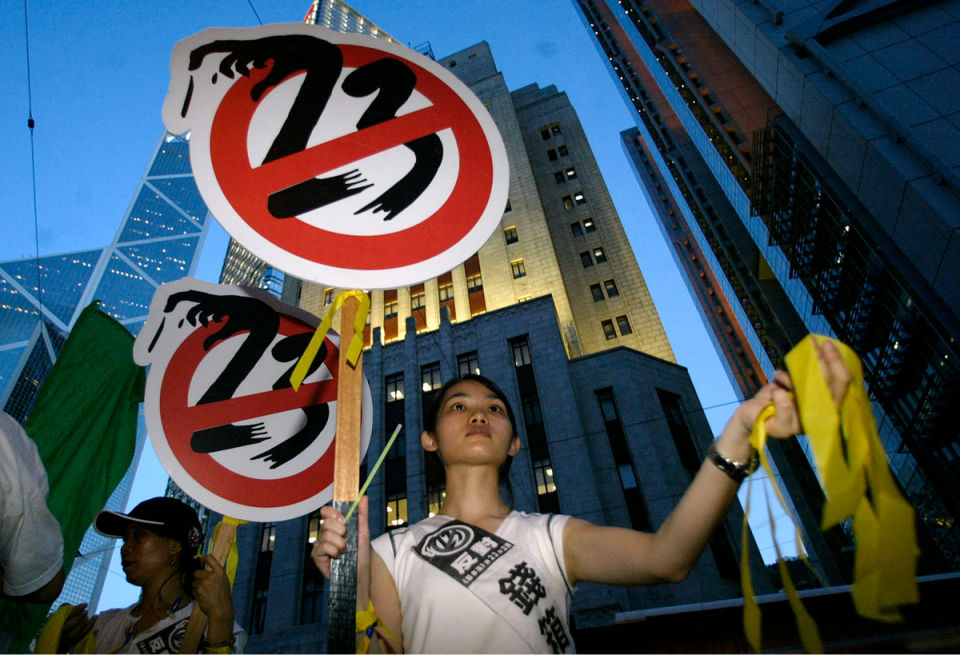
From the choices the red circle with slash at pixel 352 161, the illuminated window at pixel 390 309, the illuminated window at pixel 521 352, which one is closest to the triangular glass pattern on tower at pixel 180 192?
the illuminated window at pixel 390 309

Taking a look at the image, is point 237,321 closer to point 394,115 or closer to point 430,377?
point 394,115

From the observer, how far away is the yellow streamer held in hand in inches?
43.9

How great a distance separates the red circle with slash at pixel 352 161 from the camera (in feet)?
7.99

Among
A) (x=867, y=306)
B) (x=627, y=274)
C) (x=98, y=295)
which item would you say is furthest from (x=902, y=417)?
(x=98, y=295)

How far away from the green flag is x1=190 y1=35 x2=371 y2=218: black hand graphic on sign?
171 inches

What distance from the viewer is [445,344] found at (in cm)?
2830

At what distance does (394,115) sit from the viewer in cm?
282

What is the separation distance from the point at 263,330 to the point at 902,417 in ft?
80.3

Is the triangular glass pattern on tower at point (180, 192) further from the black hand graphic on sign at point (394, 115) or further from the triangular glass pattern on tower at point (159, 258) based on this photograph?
the black hand graphic on sign at point (394, 115)

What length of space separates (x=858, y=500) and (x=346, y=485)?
165 cm

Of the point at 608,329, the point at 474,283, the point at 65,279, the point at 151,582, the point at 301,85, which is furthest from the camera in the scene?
the point at 65,279

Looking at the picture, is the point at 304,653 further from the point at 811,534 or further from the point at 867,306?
the point at 811,534

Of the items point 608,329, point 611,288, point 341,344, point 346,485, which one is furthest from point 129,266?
point 346,485

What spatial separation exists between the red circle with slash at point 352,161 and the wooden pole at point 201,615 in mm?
1829
